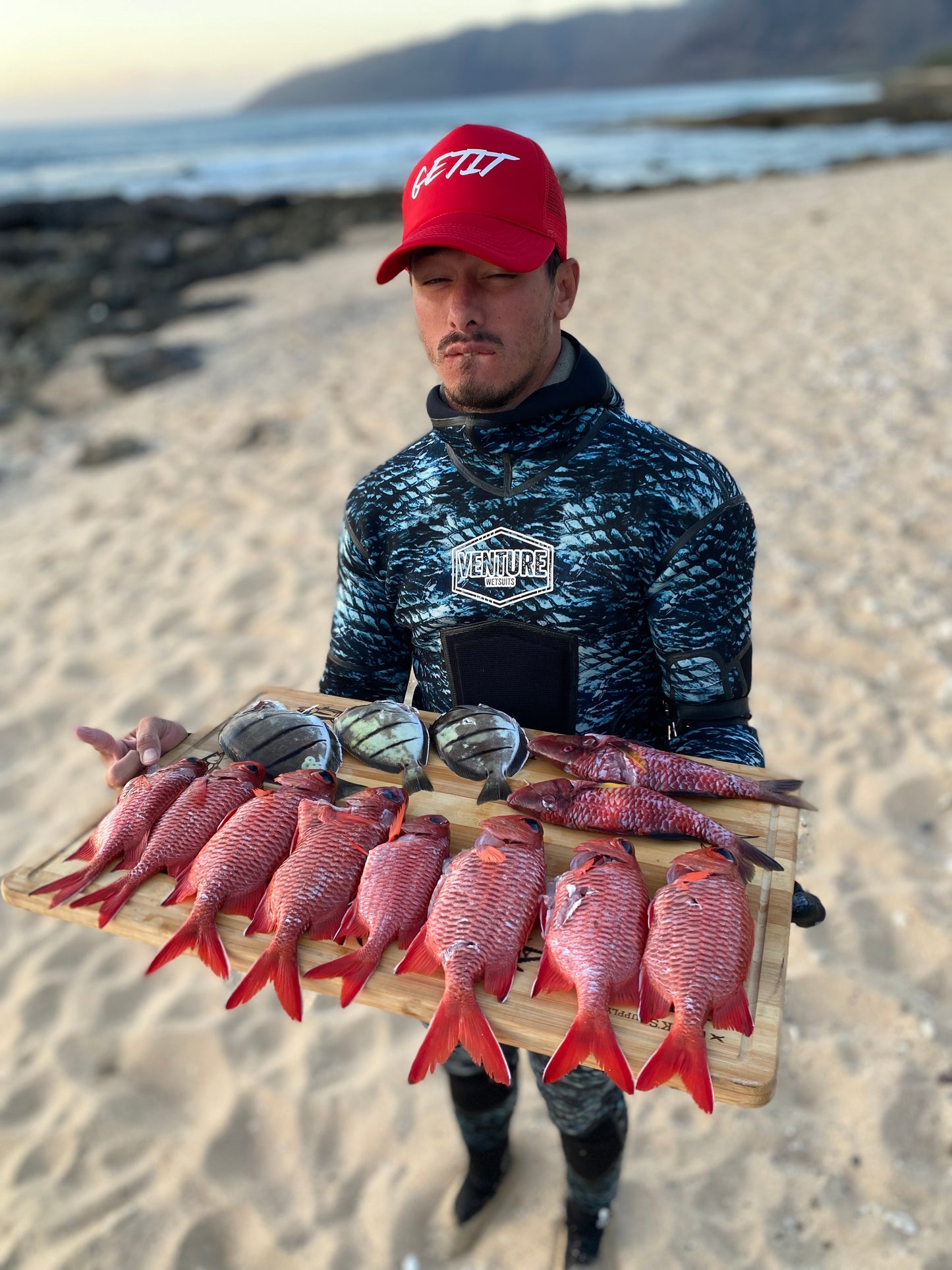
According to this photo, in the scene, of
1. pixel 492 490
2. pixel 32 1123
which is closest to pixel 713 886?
pixel 492 490

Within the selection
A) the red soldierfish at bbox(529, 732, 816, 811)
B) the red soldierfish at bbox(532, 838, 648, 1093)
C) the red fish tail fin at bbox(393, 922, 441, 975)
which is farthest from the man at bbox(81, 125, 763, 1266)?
the red fish tail fin at bbox(393, 922, 441, 975)

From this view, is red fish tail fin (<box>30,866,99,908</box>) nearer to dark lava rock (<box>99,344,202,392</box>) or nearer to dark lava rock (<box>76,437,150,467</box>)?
dark lava rock (<box>76,437,150,467</box>)

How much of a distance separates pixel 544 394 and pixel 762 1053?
147 centimetres

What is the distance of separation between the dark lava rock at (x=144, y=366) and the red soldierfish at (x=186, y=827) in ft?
37.1

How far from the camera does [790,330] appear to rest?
10.3 meters

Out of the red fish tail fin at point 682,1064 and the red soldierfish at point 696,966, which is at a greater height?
the red soldierfish at point 696,966

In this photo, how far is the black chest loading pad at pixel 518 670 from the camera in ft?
7.68

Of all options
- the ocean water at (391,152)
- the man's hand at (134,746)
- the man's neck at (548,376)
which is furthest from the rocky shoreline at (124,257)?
the man's neck at (548,376)

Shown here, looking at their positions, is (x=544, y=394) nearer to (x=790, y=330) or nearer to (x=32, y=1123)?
(x=32, y=1123)

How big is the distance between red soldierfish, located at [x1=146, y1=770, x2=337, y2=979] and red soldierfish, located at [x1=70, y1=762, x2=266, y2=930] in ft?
0.12

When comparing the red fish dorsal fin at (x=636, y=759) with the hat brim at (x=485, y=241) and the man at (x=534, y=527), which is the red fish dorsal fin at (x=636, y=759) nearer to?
the man at (x=534, y=527)

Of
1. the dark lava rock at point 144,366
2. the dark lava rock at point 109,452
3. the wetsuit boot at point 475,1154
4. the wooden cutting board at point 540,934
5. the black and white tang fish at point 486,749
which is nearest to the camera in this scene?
the wooden cutting board at point 540,934

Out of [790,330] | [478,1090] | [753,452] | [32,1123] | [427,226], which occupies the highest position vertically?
[427,226]

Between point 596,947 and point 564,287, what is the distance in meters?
1.54
